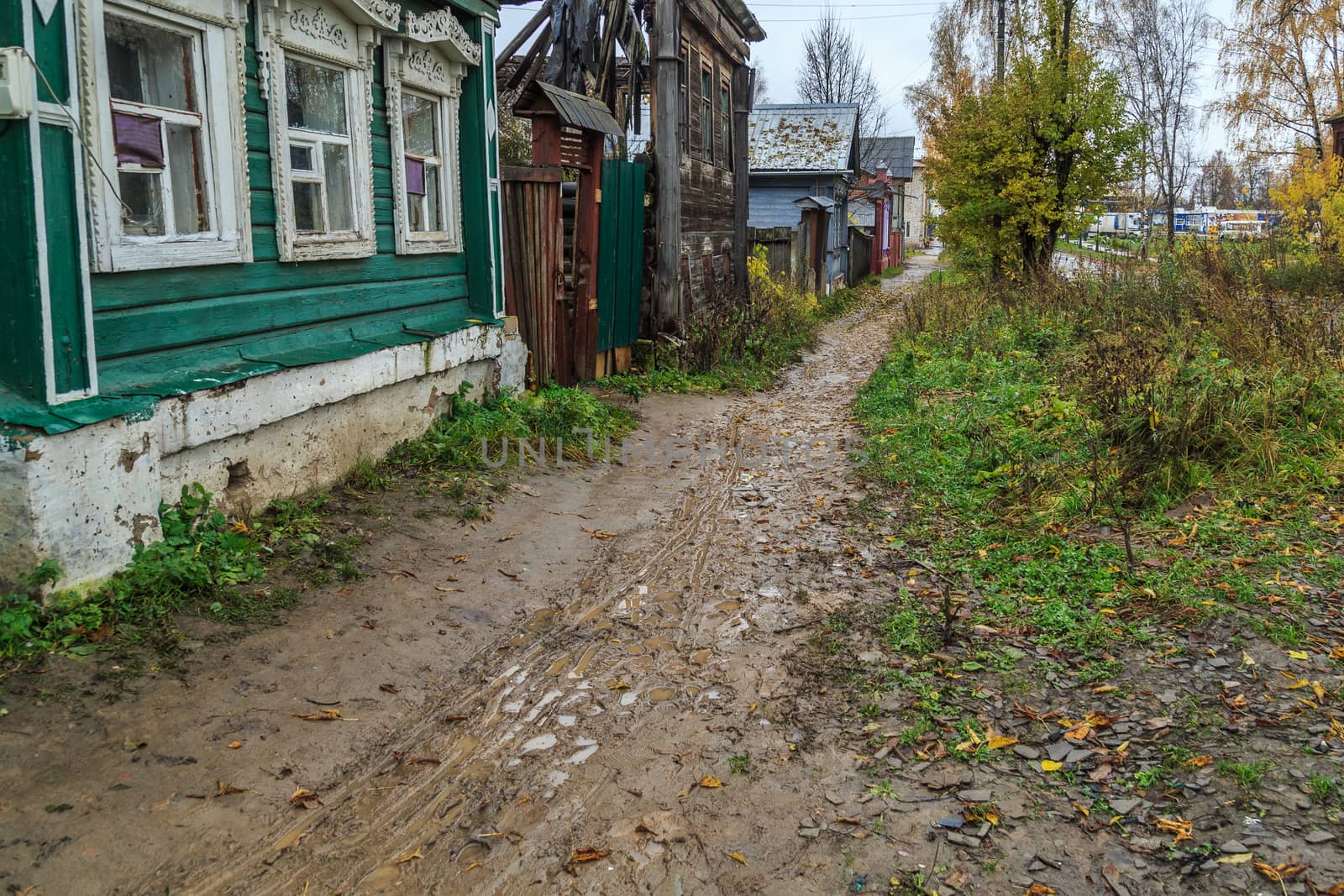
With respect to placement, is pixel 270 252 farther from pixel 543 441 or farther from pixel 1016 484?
pixel 1016 484

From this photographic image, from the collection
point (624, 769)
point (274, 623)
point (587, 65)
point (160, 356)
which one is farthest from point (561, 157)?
point (624, 769)

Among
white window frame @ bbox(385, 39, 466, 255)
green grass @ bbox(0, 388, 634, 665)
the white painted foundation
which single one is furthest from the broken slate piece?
white window frame @ bbox(385, 39, 466, 255)

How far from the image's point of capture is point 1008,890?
2.95 meters

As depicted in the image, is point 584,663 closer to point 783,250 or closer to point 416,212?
point 416,212

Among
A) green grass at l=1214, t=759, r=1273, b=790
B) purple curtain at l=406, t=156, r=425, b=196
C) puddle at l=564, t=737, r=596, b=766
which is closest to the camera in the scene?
green grass at l=1214, t=759, r=1273, b=790

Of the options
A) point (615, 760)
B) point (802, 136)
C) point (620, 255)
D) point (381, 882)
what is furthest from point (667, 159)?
point (802, 136)

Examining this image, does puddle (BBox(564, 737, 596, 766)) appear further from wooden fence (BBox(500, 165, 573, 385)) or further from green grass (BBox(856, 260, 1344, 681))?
wooden fence (BBox(500, 165, 573, 385))

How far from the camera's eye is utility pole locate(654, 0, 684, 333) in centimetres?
1191

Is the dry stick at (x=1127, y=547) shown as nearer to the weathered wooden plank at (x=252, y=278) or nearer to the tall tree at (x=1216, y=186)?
the weathered wooden plank at (x=252, y=278)

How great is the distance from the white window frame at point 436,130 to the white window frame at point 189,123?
1670mm

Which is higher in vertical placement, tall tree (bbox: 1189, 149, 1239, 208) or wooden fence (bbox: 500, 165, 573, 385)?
tall tree (bbox: 1189, 149, 1239, 208)

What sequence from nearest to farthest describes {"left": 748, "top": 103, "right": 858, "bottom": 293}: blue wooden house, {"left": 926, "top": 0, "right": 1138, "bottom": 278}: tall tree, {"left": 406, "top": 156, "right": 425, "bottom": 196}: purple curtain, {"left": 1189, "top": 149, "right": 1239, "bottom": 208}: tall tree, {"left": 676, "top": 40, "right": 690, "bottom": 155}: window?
{"left": 406, "top": 156, "right": 425, "bottom": 196}: purple curtain → {"left": 676, "top": 40, "right": 690, "bottom": 155}: window → {"left": 926, "top": 0, "right": 1138, "bottom": 278}: tall tree → {"left": 748, "top": 103, "right": 858, "bottom": 293}: blue wooden house → {"left": 1189, "top": 149, "right": 1239, "bottom": 208}: tall tree

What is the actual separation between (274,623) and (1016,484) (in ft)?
15.6

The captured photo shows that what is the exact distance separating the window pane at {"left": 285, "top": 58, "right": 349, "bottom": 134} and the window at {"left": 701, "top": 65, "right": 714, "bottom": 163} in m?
8.93
